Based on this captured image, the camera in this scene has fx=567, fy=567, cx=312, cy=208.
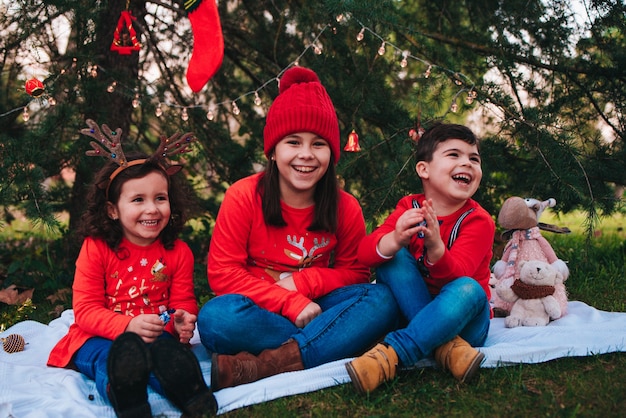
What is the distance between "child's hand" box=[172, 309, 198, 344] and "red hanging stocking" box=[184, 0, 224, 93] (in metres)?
1.18

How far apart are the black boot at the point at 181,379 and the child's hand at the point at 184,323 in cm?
38

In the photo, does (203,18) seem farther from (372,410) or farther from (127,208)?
(372,410)

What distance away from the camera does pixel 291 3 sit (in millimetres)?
3521

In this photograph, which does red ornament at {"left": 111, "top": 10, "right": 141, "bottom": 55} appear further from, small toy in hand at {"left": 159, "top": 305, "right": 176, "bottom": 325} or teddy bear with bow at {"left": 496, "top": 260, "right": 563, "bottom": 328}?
teddy bear with bow at {"left": 496, "top": 260, "right": 563, "bottom": 328}

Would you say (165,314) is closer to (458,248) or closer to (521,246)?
(458,248)

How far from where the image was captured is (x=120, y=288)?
2225 mm

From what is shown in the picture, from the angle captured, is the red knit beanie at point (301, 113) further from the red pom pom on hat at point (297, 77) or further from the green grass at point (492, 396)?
the green grass at point (492, 396)

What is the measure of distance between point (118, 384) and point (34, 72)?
93.3 inches

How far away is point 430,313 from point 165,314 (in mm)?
1021

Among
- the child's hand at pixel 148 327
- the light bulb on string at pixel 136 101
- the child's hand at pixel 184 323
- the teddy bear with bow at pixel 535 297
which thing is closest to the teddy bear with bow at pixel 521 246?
the teddy bear with bow at pixel 535 297

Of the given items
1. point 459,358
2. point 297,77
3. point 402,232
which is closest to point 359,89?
point 297,77

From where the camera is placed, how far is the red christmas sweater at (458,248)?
6.93 ft

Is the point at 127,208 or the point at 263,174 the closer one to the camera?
the point at 127,208

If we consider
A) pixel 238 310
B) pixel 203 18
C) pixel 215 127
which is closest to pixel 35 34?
pixel 203 18
